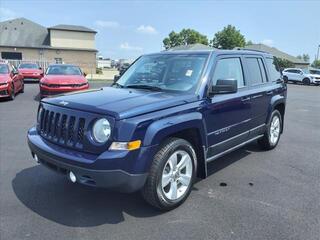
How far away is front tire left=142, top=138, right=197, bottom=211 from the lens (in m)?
3.60

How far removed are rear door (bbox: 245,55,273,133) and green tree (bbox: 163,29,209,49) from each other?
211ft

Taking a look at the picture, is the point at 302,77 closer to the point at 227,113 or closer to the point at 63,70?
the point at 63,70

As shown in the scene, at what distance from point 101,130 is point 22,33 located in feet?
154

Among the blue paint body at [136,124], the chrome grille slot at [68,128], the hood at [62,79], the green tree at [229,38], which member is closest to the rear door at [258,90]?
the blue paint body at [136,124]

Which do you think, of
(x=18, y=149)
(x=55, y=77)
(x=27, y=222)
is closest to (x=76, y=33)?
(x=55, y=77)

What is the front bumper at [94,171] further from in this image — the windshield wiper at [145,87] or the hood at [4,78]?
the hood at [4,78]

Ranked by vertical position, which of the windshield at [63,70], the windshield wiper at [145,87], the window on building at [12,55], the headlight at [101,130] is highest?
the window on building at [12,55]

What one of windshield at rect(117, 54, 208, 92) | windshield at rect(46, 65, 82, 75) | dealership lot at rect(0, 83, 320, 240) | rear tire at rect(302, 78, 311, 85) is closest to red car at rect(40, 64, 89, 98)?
windshield at rect(46, 65, 82, 75)

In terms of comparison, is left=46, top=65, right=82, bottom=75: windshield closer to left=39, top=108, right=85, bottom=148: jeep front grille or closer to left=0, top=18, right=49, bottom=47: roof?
left=39, top=108, right=85, bottom=148: jeep front grille

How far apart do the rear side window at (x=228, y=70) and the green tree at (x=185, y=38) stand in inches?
2569

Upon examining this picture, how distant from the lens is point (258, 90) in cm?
558

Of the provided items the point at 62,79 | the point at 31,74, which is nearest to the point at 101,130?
the point at 62,79

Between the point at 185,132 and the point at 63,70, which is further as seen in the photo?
the point at 63,70

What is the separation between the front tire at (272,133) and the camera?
6.29 m
